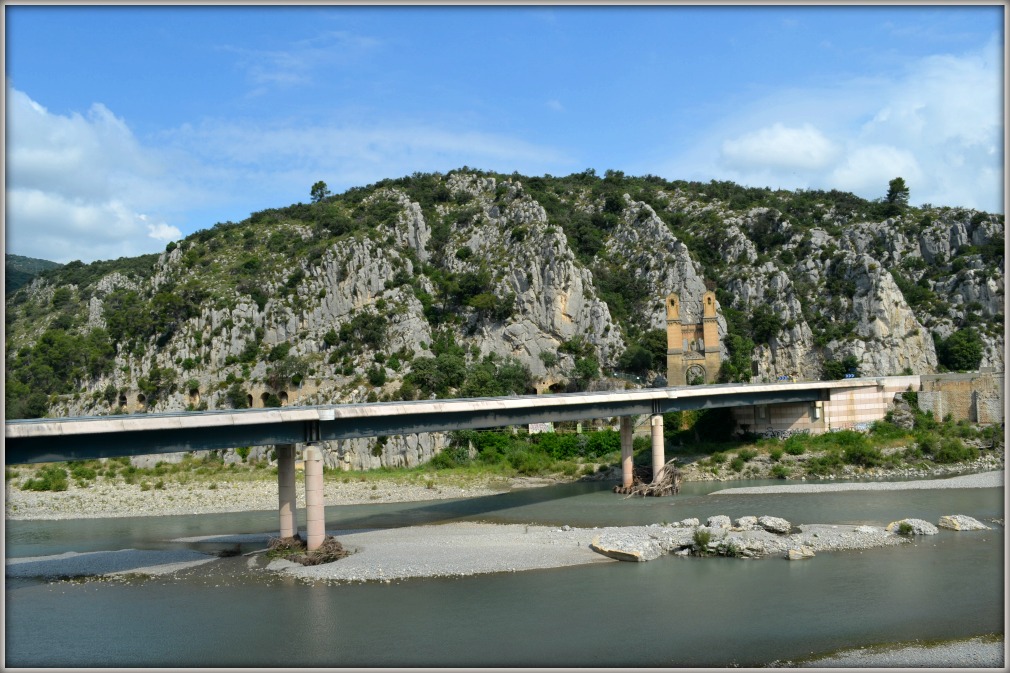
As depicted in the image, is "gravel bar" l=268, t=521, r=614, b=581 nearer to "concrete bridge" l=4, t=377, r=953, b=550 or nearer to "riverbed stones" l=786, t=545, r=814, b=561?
"concrete bridge" l=4, t=377, r=953, b=550

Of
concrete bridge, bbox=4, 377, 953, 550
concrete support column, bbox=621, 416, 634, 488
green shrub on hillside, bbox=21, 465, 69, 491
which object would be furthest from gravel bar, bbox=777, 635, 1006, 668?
green shrub on hillside, bbox=21, 465, 69, 491

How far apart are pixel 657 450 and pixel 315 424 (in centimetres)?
2463

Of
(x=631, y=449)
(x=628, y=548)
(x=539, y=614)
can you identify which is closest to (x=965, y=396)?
(x=631, y=449)

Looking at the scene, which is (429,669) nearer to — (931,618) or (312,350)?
(931,618)

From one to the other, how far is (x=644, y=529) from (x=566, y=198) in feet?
331

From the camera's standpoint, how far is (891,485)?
47219 millimetres

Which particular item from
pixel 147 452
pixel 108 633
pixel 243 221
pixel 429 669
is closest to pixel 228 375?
pixel 243 221

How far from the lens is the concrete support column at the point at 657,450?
4909 centimetres

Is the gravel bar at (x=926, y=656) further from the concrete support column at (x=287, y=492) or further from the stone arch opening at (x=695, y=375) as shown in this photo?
the stone arch opening at (x=695, y=375)

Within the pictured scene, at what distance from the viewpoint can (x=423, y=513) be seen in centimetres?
4453

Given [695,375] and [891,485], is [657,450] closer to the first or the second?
[891,485]

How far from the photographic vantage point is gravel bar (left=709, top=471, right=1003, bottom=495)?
150 ft

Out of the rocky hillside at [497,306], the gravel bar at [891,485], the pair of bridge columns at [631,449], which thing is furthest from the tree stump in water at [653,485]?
the rocky hillside at [497,306]

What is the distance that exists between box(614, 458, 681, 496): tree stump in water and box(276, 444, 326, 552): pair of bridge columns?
22.0m
